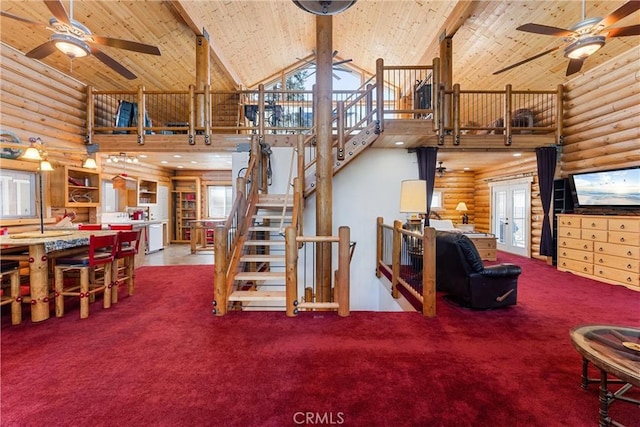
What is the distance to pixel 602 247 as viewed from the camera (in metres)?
4.80

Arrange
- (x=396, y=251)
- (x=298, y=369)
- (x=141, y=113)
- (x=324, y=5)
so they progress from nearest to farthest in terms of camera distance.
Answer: (x=324, y=5), (x=298, y=369), (x=396, y=251), (x=141, y=113)

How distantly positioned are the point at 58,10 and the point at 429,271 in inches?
175

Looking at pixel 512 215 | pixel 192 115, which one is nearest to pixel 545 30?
pixel 192 115

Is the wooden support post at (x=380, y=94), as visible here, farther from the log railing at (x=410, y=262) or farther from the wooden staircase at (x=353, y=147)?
the log railing at (x=410, y=262)

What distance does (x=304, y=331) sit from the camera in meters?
2.71

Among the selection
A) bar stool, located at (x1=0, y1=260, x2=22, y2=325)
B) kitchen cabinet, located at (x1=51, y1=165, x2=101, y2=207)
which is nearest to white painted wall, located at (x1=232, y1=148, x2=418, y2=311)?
kitchen cabinet, located at (x1=51, y1=165, x2=101, y2=207)

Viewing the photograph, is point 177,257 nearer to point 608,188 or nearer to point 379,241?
point 379,241

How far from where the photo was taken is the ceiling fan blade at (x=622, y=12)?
2678mm

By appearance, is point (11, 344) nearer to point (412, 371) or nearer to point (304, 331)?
point (304, 331)

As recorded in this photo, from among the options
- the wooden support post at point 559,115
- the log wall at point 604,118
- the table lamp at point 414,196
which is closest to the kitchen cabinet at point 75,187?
the table lamp at point 414,196

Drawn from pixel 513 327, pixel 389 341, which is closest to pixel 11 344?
pixel 389 341

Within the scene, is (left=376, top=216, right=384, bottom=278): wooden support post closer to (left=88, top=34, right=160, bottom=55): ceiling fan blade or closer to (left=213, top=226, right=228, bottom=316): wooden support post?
(left=213, top=226, right=228, bottom=316): wooden support post

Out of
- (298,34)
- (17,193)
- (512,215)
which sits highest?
(298,34)

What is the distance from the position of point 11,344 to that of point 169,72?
6559 mm
